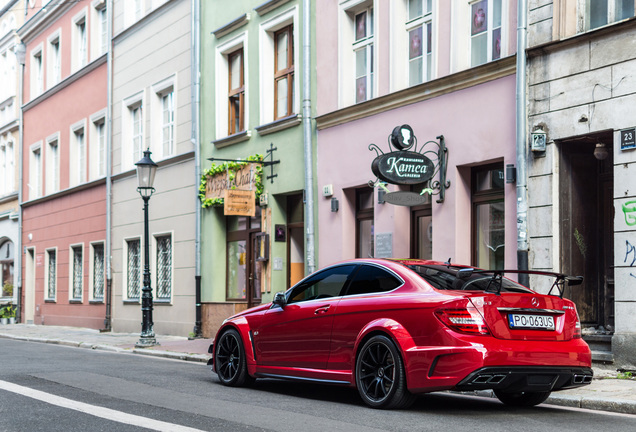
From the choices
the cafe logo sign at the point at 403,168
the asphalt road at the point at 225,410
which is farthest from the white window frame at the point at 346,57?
the asphalt road at the point at 225,410

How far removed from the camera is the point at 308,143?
18.0 m

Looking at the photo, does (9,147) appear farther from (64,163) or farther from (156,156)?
(156,156)

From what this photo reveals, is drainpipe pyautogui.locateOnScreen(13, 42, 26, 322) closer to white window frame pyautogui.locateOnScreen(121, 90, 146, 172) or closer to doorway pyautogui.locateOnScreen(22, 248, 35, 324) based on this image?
doorway pyautogui.locateOnScreen(22, 248, 35, 324)

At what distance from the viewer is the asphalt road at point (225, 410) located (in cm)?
744

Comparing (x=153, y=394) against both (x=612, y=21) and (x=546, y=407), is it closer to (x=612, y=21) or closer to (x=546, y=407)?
(x=546, y=407)

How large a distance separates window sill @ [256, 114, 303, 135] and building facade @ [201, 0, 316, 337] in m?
0.02

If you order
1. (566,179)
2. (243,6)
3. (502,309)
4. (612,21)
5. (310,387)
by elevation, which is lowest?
(310,387)

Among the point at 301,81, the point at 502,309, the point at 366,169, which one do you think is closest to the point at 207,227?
the point at 301,81

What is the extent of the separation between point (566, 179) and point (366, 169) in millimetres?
4550

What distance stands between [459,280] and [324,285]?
1.72 metres

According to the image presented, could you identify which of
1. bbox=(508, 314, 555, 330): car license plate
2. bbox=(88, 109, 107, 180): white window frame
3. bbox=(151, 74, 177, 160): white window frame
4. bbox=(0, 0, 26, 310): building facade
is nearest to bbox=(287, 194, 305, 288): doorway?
bbox=(151, 74, 177, 160): white window frame

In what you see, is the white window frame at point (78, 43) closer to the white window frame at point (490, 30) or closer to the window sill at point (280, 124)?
the window sill at point (280, 124)

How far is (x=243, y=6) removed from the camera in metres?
20.8

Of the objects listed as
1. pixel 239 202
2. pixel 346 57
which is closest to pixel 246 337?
pixel 346 57
